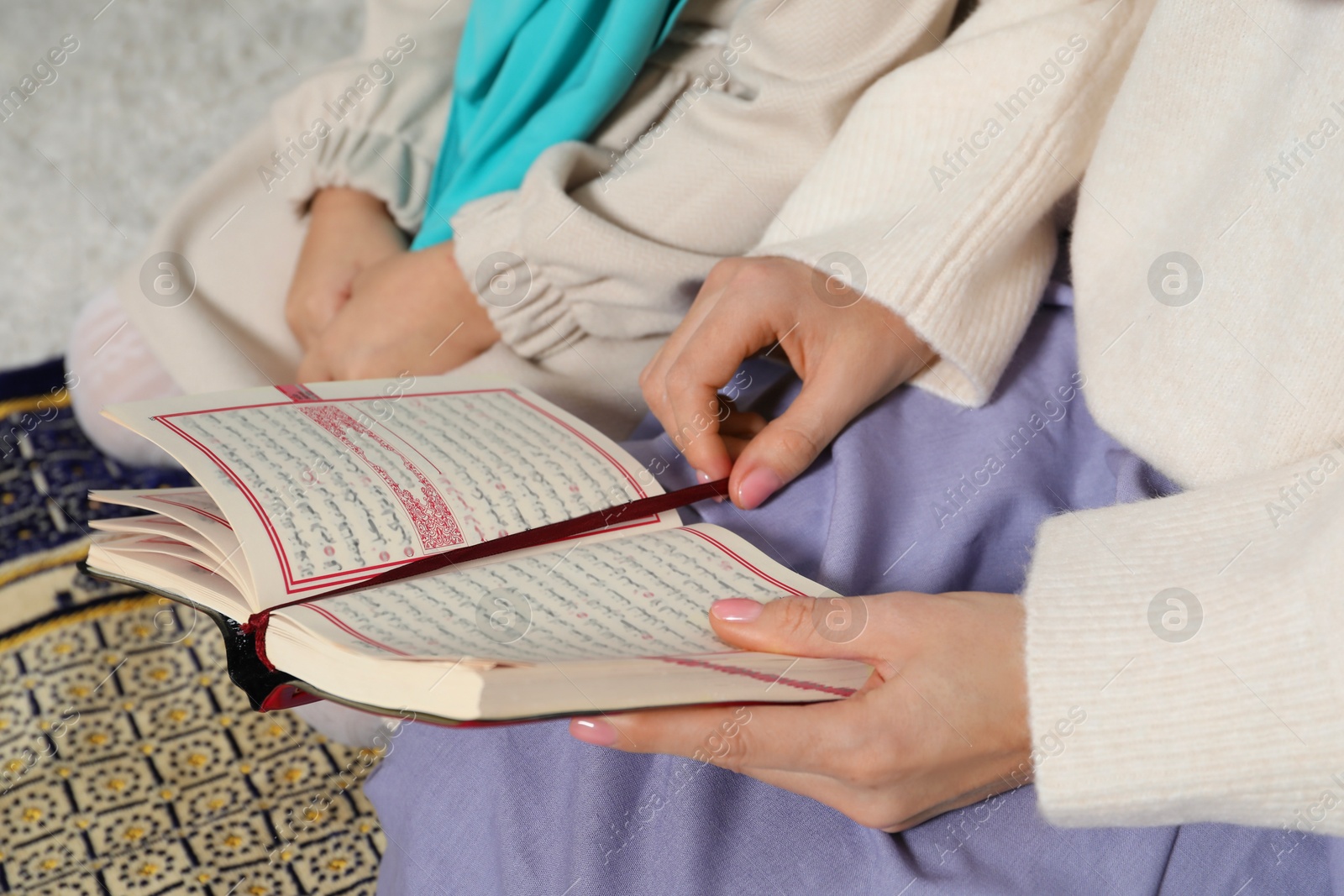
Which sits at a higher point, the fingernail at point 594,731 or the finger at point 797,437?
the fingernail at point 594,731

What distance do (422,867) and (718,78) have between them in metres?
0.67

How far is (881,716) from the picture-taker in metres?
0.44

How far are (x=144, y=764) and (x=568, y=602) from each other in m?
0.56

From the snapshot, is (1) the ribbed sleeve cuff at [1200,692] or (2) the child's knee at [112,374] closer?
(1) the ribbed sleeve cuff at [1200,692]

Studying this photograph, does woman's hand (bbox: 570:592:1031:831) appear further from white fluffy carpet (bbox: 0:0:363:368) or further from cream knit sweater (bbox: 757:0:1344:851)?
white fluffy carpet (bbox: 0:0:363:368)

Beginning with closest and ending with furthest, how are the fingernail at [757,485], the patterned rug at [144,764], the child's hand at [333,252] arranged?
the fingernail at [757,485]
the patterned rug at [144,764]
the child's hand at [333,252]

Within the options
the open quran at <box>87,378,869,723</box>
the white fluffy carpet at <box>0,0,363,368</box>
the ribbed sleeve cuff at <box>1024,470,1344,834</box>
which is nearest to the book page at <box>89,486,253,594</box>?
the open quran at <box>87,378,869,723</box>

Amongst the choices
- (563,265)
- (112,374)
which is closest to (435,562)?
(563,265)

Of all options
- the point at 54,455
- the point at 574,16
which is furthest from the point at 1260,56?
the point at 54,455

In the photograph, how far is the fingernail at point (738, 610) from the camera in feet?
1.46

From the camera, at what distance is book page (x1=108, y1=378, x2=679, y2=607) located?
1.56ft

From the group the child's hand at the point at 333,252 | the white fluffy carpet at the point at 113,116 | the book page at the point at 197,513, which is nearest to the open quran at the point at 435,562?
the book page at the point at 197,513

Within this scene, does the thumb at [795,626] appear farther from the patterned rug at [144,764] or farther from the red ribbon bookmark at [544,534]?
the patterned rug at [144,764]

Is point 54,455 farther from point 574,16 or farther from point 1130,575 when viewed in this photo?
point 1130,575
